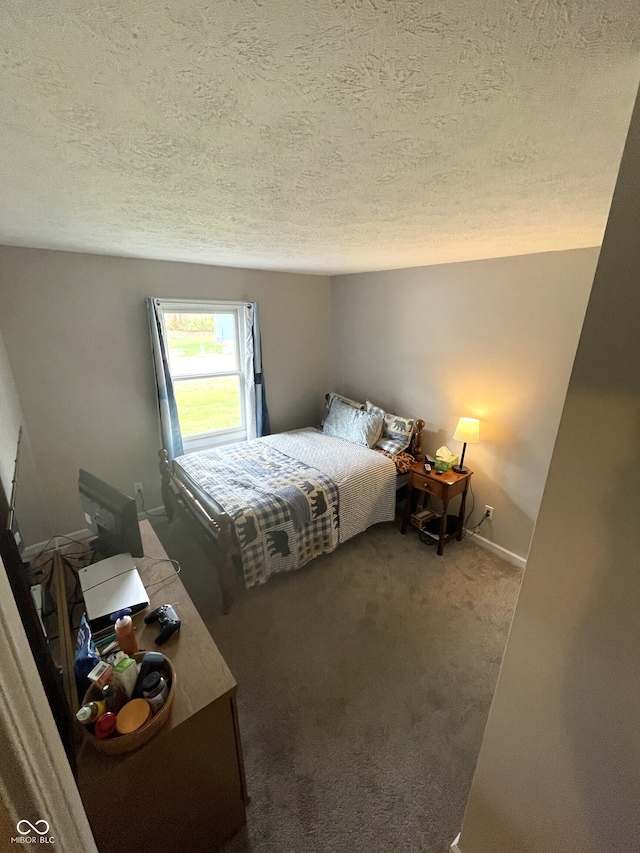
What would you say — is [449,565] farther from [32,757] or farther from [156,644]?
[32,757]

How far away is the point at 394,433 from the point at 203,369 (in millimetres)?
1961

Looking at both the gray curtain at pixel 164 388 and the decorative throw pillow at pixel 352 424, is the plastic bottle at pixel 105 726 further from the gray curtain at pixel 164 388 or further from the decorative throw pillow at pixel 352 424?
the decorative throw pillow at pixel 352 424

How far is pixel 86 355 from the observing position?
2654 mm

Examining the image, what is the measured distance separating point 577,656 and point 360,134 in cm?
136

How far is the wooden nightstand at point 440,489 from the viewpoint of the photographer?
2.60 m

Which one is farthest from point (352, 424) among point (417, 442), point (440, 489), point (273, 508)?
point (273, 508)

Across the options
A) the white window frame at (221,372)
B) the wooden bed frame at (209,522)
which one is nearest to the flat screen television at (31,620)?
the wooden bed frame at (209,522)

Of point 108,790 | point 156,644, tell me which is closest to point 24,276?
point 156,644

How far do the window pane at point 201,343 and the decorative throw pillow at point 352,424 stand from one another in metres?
1.13

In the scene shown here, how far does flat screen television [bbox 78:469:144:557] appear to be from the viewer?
150 centimetres

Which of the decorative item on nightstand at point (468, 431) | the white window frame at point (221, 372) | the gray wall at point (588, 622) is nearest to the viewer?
→ the gray wall at point (588, 622)

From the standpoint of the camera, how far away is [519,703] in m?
0.96

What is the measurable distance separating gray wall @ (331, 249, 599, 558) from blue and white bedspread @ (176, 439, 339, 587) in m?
1.25

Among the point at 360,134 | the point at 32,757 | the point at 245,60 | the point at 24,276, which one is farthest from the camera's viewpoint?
the point at 24,276
